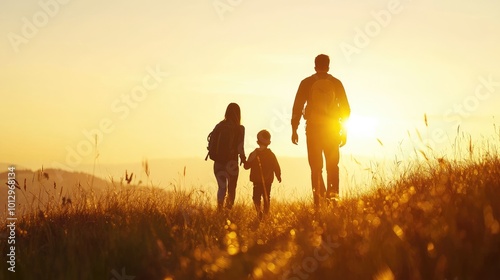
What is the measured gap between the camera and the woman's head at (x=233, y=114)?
37.6ft

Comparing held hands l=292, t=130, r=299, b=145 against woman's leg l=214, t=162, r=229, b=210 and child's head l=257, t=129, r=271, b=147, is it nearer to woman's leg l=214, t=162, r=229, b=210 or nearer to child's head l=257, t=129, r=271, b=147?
child's head l=257, t=129, r=271, b=147

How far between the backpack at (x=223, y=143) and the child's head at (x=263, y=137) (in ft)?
1.73

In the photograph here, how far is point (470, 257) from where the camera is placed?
4.07m

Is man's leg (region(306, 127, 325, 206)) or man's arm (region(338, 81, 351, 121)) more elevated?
man's arm (region(338, 81, 351, 121))

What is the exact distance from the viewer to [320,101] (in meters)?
9.56

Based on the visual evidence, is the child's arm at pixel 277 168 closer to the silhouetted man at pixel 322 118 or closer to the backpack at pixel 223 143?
the backpack at pixel 223 143

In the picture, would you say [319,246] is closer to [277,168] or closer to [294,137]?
[294,137]

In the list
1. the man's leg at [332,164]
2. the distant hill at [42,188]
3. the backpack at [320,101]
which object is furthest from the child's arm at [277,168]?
the distant hill at [42,188]

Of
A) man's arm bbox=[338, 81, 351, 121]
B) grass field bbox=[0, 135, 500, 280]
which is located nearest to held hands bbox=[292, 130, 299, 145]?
man's arm bbox=[338, 81, 351, 121]

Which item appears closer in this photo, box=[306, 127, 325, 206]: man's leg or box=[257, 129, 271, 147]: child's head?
box=[306, 127, 325, 206]: man's leg

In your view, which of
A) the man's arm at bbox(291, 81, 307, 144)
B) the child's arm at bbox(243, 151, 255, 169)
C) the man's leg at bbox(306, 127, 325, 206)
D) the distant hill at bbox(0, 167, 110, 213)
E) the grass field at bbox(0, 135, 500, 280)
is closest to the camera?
the grass field at bbox(0, 135, 500, 280)

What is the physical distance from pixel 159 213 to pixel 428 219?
384cm

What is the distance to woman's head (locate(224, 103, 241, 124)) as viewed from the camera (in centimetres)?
1145

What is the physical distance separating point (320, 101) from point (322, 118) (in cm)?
28
